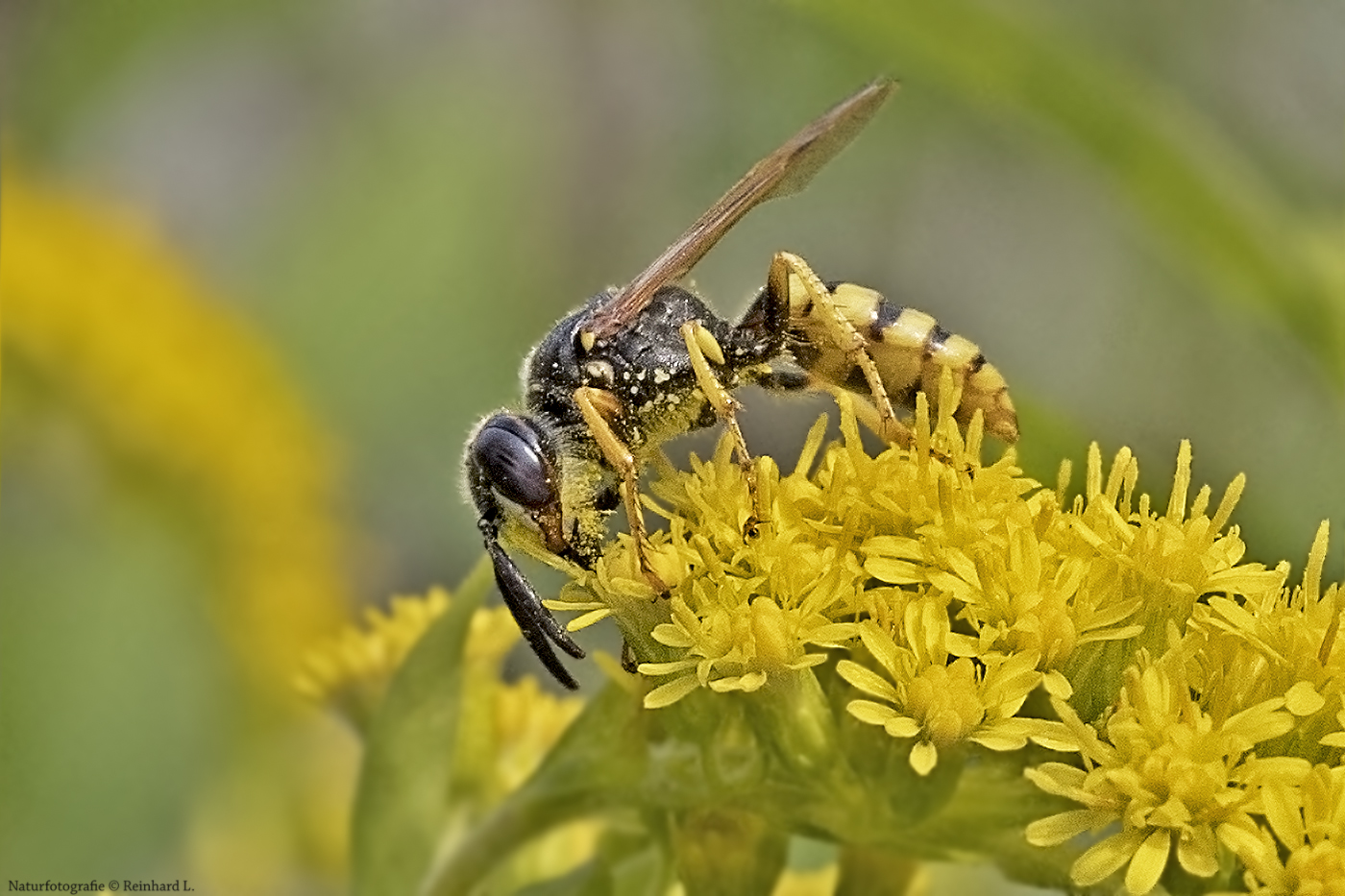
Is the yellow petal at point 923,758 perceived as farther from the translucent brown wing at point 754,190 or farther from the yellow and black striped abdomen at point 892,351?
the translucent brown wing at point 754,190

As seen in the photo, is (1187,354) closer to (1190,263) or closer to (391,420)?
(1190,263)

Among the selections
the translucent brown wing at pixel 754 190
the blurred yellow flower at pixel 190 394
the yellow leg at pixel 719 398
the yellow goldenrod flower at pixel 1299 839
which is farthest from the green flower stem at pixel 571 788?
the blurred yellow flower at pixel 190 394

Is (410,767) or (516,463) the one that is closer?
(516,463)

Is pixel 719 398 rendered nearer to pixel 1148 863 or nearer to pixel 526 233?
pixel 1148 863

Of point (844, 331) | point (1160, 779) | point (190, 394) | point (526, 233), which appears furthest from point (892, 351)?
point (526, 233)

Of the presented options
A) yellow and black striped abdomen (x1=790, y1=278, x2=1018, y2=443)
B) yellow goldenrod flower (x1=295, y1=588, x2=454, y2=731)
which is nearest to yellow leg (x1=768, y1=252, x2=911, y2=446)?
yellow and black striped abdomen (x1=790, y1=278, x2=1018, y2=443)

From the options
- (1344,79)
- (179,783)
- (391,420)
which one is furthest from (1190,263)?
(391,420)
